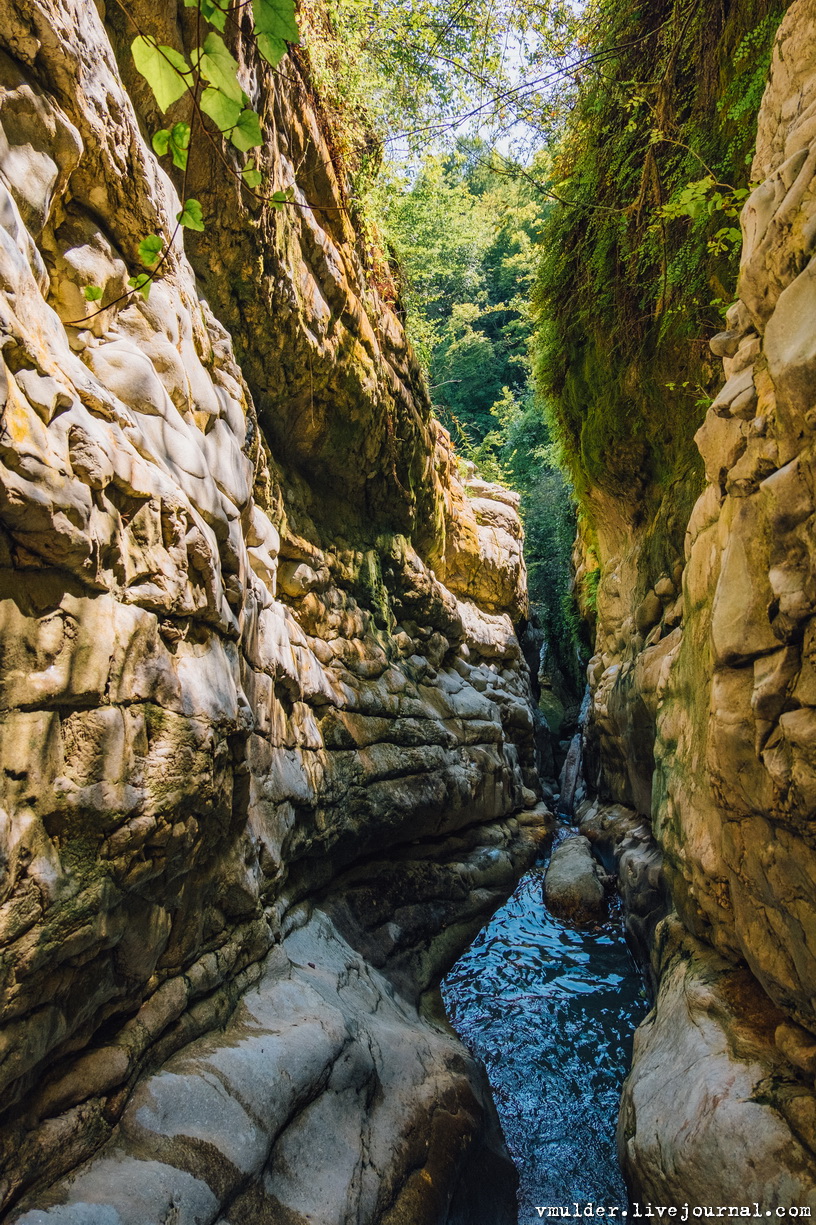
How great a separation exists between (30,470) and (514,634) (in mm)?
10687

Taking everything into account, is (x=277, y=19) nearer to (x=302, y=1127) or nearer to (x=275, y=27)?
(x=275, y=27)

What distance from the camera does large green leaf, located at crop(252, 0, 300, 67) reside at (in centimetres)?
93

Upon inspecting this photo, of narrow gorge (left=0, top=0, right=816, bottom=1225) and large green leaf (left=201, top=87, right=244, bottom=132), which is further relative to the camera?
narrow gorge (left=0, top=0, right=816, bottom=1225)

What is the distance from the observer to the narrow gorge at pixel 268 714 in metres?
2.29

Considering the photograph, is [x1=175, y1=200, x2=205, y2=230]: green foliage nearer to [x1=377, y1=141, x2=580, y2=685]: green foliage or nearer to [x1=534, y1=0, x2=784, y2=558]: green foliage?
[x1=534, y1=0, x2=784, y2=558]: green foliage

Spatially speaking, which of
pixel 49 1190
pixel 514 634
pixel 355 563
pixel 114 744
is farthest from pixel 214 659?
pixel 514 634

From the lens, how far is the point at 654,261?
20.5ft

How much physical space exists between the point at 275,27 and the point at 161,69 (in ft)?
0.62

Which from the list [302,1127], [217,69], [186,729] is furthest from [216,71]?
[302,1127]

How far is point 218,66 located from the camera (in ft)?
3.27

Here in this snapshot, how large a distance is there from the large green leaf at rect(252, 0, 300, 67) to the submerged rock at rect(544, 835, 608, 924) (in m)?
8.16

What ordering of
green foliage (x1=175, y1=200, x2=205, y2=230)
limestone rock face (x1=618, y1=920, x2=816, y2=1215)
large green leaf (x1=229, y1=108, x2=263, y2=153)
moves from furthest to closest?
limestone rock face (x1=618, y1=920, x2=816, y2=1215), green foliage (x1=175, y1=200, x2=205, y2=230), large green leaf (x1=229, y1=108, x2=263, y2=153)

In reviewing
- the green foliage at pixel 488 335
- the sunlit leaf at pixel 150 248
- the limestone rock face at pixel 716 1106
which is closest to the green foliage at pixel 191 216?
the sunlit leaf at pixel 150 248

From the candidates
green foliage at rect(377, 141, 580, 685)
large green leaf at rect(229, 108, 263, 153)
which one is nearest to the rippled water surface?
large green leaf at rect(229, 108, 263, 153)
